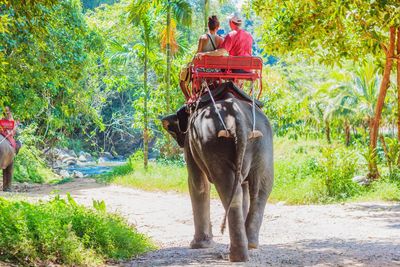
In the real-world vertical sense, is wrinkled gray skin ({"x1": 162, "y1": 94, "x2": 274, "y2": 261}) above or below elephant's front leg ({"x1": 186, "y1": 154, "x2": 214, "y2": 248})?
above

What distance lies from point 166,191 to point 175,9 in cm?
766

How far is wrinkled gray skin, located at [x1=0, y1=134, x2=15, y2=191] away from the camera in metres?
16.5

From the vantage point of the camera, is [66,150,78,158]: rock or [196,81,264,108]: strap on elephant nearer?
[196,81,264,108]: strap on elephant

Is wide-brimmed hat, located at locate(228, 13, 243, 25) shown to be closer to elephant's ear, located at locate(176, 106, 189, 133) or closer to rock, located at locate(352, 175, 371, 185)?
elephant's ear, located at locate(176, 106, 189, 133)

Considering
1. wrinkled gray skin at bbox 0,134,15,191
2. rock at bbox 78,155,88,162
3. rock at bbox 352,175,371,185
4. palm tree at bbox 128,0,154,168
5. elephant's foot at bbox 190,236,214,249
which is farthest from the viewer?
rock at bbox 78,155,88,162

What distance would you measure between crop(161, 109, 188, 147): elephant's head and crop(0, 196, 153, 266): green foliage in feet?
4.23

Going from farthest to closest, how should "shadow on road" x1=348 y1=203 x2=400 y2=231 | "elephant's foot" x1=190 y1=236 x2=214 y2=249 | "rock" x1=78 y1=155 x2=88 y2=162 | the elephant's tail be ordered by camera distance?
"rock" x1=78 y1=155 x2=88 y2=162 → "shadow on road" x1=348 y1=203 x2=400 y2=231 → "elephant's foot" x1=190 y1=236 x2=214 y2=249 → the elephant's tail

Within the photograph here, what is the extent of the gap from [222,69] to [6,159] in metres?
9.76

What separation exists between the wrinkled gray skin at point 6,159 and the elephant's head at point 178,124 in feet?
26.7

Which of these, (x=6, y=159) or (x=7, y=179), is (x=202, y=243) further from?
(x=7, y=179)

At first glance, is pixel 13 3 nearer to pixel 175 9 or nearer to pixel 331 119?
pixel 175 9

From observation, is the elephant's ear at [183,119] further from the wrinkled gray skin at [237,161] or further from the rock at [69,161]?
the rock at [69,161]

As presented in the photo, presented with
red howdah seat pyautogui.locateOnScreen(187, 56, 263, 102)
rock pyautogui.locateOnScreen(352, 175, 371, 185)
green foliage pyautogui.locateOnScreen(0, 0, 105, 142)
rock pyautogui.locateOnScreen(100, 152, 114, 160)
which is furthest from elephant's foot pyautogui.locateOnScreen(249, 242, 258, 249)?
rock pyautogui.locateOnScreen(100, 152, 114, 160)

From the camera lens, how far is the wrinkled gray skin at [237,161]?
7156mm
